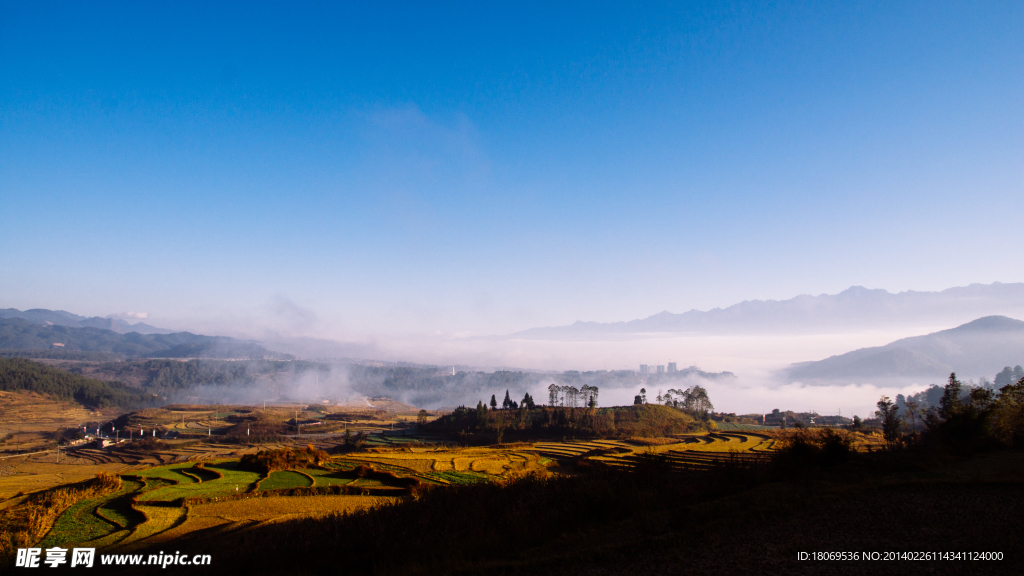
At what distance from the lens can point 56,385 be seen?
17112cm

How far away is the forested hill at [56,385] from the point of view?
164 m

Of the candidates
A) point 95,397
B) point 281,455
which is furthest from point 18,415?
point 281,455

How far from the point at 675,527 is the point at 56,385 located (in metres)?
243

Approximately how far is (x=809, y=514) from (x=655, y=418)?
86703mm

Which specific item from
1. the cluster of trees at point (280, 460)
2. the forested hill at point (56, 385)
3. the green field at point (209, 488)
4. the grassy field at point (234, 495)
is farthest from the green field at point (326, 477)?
the forested hill at point (56, 385)

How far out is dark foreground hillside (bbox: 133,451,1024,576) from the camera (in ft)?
37.1

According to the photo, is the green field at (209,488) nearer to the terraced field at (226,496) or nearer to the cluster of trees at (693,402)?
the terraced field at (226,496)

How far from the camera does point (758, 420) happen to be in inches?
4702

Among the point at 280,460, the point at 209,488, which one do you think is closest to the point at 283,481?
the point at 209,488

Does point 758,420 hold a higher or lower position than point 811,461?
lower

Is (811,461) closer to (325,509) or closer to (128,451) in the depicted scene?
(325,509)

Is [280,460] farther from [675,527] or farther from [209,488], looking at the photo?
[675,527]

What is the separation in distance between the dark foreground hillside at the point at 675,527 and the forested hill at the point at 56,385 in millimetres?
215690

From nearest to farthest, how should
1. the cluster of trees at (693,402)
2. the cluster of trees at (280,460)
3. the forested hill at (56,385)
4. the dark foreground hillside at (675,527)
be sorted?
the dark foreground hillside at (675,527)
the cluster of trees at (280,460)
the cluster of trees at (693,402)
the forested hill at (56,385)
